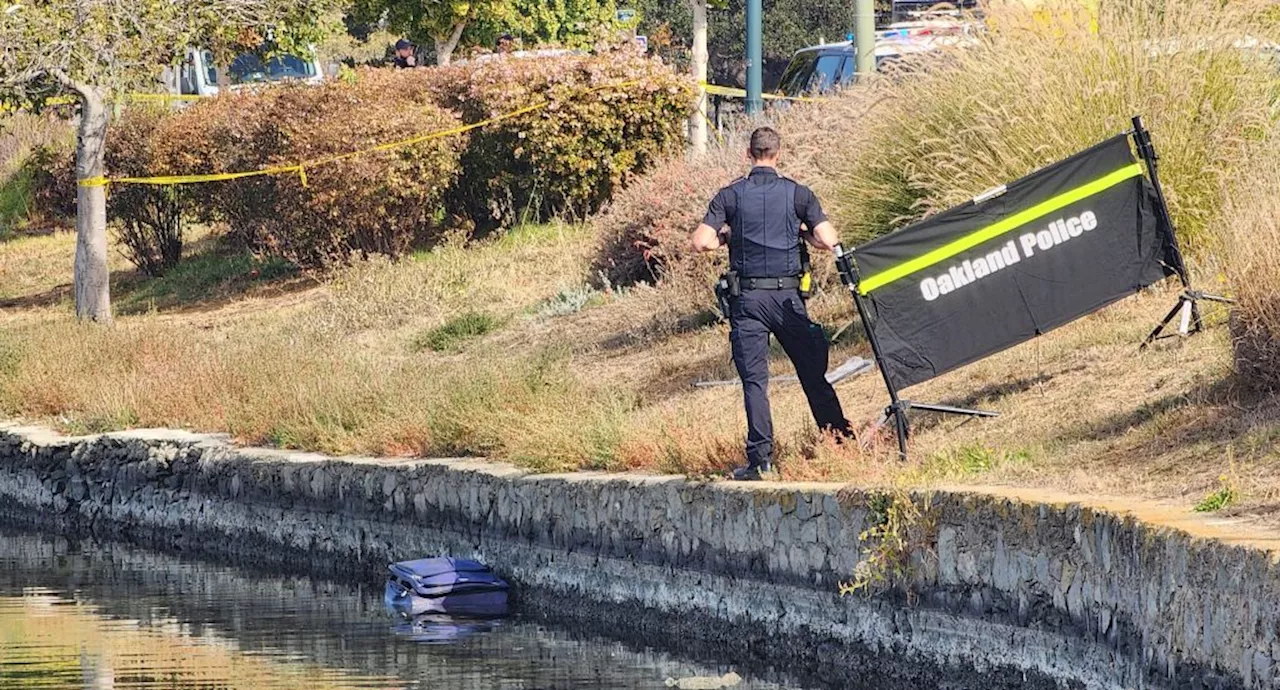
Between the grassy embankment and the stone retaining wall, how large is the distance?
0.34 meters

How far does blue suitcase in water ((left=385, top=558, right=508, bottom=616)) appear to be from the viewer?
13.8 metres

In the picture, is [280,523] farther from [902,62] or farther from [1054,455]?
[1054,455]

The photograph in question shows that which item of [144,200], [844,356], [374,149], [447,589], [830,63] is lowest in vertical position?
[447,589]

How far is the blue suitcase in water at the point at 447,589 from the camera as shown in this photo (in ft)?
45.2

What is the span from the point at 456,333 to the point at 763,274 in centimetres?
927

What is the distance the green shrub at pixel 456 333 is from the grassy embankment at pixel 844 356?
0.10ft

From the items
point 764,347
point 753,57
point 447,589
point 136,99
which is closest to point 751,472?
point 764,347

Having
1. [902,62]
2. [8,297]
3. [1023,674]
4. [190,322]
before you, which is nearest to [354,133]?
[190,322]

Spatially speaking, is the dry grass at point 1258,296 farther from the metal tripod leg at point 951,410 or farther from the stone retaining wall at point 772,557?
the stone retaining wall at point 772,557

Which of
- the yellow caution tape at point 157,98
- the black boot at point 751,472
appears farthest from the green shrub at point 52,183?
the black boot at point 751,472

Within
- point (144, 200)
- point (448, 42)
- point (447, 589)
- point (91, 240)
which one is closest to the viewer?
point (447, 589)

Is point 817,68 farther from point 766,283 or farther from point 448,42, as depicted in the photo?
point 766,283

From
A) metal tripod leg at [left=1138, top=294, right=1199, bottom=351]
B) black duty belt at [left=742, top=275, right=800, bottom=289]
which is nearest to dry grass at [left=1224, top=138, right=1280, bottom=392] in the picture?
metal tripod leg at [left=1138, top=294, right=1199, bottom=351]

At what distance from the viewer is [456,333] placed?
21031mm
